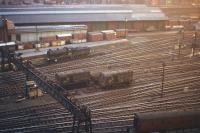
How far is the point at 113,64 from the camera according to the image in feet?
154

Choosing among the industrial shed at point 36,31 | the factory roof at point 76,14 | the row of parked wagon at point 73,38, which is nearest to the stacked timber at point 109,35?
the row of parked wagon at point 73,38

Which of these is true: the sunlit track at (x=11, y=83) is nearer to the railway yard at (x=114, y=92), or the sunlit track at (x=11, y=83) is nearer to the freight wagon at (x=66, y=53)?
the railway yard at (x=114, y=92)

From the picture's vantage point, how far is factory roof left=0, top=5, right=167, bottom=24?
62.3 meters

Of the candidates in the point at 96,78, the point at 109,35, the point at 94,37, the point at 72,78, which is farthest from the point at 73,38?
the point at 72,78

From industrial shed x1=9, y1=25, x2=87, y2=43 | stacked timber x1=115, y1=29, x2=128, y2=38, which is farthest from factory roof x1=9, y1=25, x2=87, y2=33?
stacked timber x1=115, y1=29, x2=128, y2=38

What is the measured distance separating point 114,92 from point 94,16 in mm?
32473

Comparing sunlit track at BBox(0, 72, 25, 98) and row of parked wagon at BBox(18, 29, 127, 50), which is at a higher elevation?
row of parked wagon at BBox(18, 29, 127, 50)

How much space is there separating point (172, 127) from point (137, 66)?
2011 cm

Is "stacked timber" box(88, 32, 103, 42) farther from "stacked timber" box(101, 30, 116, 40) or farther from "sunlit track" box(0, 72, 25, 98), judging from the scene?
"sunlit track" box(0, 72, 25, 98)

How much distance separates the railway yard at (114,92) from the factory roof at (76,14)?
12496mm

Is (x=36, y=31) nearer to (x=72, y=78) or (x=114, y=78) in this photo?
(x=72, y=78)

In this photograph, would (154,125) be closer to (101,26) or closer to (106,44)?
(106,44)

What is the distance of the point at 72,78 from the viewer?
38.5 metres

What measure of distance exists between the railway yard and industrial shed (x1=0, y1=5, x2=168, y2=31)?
11520 mm
